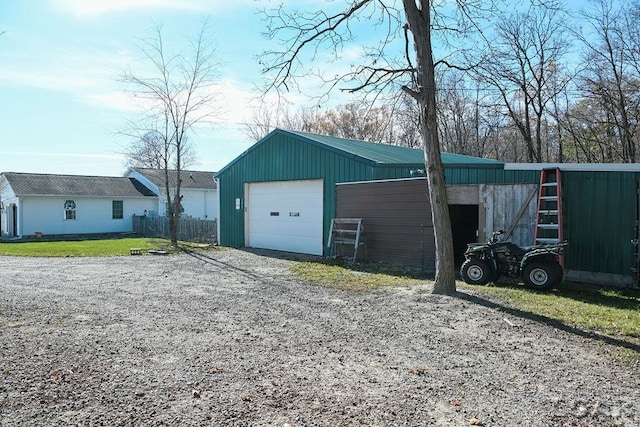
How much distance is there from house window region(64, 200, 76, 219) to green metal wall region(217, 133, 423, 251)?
46.4 ft

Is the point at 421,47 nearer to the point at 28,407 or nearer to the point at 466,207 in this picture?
the point at 466,207

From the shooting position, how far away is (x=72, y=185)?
29.2m

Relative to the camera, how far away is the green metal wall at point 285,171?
13.2 m

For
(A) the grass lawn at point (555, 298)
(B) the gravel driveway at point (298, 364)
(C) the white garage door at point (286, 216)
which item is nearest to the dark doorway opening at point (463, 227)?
(A) the grass lawn at point (555, 298)

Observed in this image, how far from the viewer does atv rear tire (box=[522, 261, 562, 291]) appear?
8.13 meters

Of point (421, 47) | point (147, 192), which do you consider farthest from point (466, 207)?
point (147, 192)

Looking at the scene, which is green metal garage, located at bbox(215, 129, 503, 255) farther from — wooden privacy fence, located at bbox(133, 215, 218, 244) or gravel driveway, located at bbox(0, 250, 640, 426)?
gravel driveway, located at bbox(0, 250, 640, 426)

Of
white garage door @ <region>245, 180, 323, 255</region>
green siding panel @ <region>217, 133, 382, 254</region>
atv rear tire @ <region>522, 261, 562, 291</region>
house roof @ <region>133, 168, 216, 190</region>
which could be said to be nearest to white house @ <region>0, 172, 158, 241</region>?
house roof @ <region>133, 168, 216, 190</region>

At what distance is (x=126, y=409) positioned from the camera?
3.55 metres

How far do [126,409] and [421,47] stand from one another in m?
6.88

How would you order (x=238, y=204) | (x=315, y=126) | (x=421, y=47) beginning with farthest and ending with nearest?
(x=315, y=126) < (x=238, y=204) < (x=421, y=47)

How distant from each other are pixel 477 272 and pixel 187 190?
25385mm

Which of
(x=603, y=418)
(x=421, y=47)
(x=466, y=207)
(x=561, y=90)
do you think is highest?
(x=561, y=90)

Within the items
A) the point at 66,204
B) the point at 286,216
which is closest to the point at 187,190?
the point at 66,204
